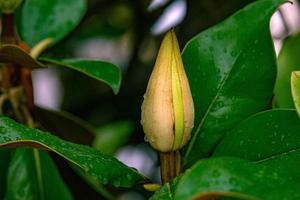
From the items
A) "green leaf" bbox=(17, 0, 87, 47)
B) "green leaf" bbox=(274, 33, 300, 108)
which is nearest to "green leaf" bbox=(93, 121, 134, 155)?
"green leaf" bbox=(17, 0, 87, 47)

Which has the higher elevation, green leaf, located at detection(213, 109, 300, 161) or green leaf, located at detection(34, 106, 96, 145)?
green leaf, located at detection(213, 109, 300, 161)

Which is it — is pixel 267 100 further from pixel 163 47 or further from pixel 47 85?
pixel 47 85

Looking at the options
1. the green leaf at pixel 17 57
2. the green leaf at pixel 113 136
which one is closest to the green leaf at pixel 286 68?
the green leaf at pixel 17 57

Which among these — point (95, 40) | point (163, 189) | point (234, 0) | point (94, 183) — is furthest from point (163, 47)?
point (95, 40)

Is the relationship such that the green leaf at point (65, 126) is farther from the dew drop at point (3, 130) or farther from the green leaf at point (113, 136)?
the dew drop at point (3, 130)

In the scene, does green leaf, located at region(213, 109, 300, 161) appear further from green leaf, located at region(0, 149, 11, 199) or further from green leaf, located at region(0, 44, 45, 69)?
green leaf, located at region(0, 149, 11, 199)

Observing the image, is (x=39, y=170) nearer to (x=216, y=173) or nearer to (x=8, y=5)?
A: (x=8, y=5)
